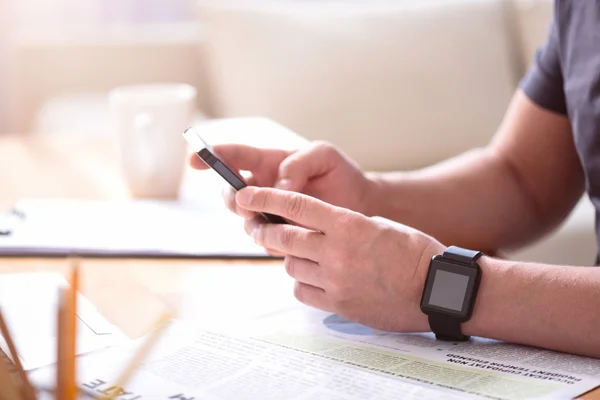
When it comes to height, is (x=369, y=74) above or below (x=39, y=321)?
above

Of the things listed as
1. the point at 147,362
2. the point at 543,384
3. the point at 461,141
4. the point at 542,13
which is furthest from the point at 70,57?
the point at 543,384

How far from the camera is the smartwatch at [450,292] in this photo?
722 mm

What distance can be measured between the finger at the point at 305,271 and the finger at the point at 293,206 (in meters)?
0.03

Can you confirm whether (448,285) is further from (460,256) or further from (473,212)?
(473,212)

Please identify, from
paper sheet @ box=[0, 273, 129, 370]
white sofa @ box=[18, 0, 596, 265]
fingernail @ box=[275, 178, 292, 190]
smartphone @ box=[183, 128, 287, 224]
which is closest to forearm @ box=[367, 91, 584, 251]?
fingernail @ box=[275, 178, 292, 190]

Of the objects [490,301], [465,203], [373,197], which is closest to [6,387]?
[490,301]

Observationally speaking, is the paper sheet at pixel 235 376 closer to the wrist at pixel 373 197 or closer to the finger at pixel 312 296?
the finger at pixel 312 296

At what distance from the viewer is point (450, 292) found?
28.9 inches

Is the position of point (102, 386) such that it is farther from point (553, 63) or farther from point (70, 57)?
point (70, 57)

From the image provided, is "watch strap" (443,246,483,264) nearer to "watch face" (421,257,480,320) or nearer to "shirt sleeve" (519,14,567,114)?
"watch face" (421,257,480,320)

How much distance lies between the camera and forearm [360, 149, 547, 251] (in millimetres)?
1062

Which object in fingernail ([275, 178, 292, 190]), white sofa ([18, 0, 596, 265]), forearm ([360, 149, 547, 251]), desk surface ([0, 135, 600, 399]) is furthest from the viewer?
white sofa ([18, 0, 596, 265])

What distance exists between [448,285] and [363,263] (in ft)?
0.24

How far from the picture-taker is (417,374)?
641 millimetres
